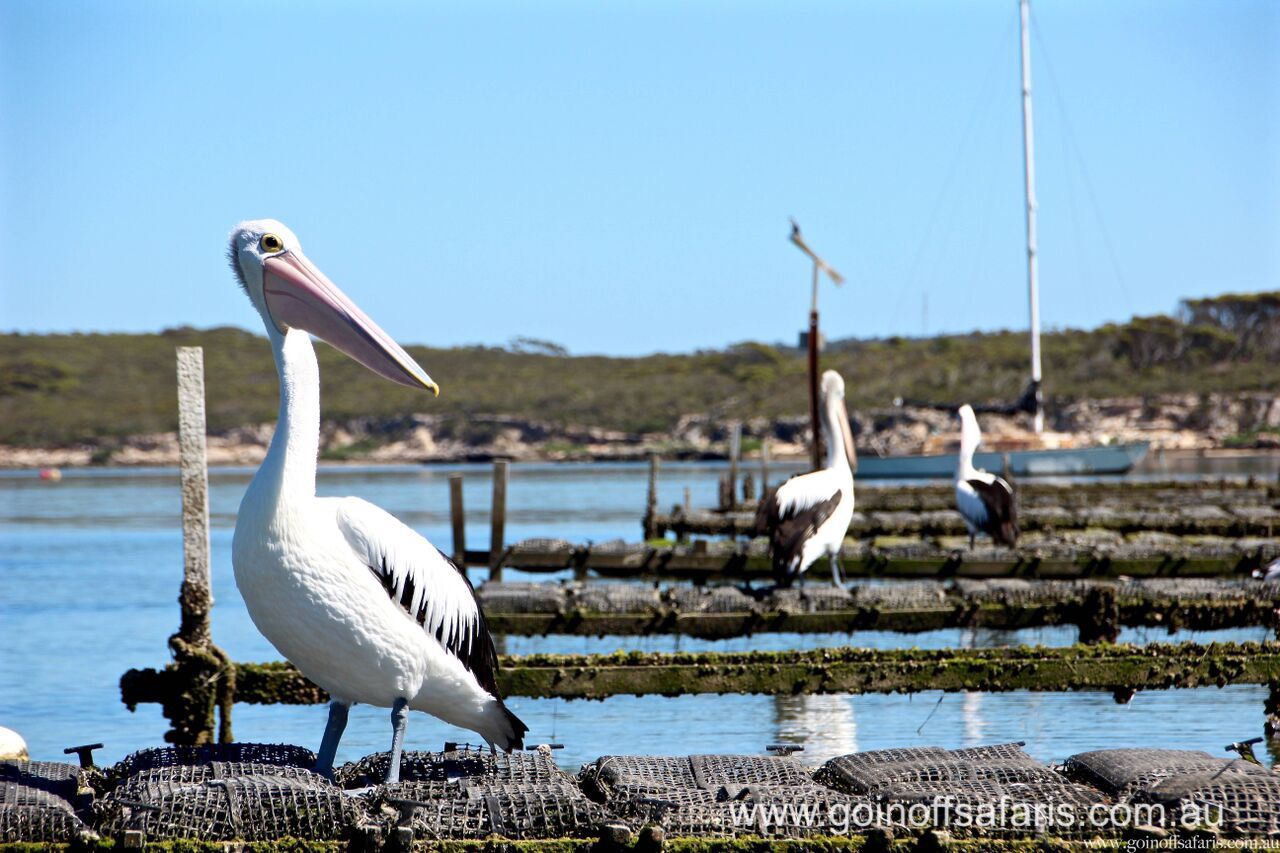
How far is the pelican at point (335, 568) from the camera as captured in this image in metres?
4.71

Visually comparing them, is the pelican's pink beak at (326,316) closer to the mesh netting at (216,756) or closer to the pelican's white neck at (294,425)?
the pelican's white neck at (294,425)

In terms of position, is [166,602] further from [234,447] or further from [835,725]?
[234,447]

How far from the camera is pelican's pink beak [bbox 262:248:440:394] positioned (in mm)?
4977

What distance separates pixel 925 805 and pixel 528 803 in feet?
4.15

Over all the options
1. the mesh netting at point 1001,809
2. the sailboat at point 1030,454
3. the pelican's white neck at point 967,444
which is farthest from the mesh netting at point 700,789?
the sailboat at point 1030,454

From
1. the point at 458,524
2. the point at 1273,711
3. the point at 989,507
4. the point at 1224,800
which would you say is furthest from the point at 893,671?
the point at 458,524

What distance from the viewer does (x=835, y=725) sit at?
8484 millimetres

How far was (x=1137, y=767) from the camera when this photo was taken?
184 inches

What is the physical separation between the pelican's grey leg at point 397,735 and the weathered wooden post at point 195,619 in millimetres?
2721

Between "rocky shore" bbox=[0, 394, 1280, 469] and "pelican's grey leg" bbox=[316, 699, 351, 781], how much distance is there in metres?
52.6

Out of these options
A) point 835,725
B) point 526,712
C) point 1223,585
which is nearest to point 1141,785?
point 835,725

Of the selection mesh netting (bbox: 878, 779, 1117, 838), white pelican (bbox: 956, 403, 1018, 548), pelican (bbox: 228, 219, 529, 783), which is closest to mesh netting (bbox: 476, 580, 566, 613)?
pelican (bbox: 228, 219, 529, 783)

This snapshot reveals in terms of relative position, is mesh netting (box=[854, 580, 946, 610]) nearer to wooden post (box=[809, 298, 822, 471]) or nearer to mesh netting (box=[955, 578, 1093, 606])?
mesh netting (box=[955, 578, 1093, 606])

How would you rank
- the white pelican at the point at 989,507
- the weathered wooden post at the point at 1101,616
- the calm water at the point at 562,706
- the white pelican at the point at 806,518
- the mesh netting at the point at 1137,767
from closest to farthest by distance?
the mesh netting at the point at 1137,767
the calm water at the point at 562,706
the weathered wooden post at the point at 1101,616
the white pelican at the point at 806,518
the white pelican at the point at 989,507
